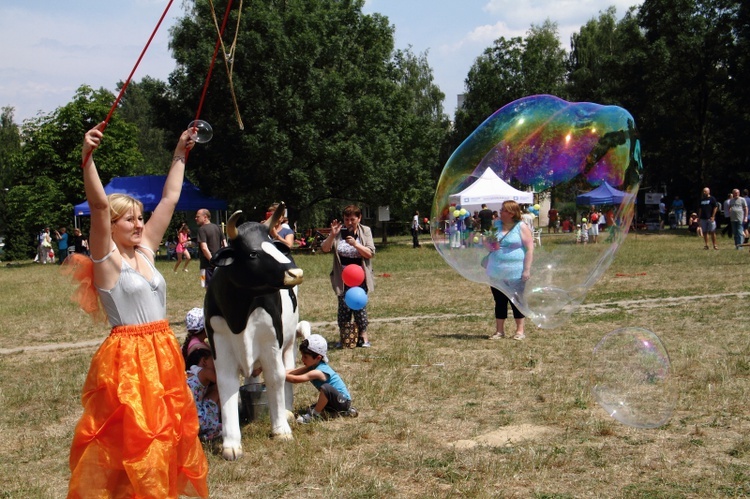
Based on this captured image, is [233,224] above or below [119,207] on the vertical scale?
below

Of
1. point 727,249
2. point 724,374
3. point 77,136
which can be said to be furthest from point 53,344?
point 77,136

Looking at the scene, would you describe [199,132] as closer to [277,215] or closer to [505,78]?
[277,215]

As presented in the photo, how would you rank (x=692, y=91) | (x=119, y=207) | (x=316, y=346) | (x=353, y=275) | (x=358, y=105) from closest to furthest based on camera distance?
(x=119, y=207), (x=316, y=346), (x=353, y=275), (x=358, y=105), (x=692, y=91)

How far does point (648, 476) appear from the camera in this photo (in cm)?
508

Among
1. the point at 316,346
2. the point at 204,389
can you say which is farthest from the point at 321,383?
the point at 204,389

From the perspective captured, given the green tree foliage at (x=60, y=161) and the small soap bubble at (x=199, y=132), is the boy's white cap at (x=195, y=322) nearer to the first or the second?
the small soap bubble at (x=199, y=132)

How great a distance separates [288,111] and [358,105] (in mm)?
3942

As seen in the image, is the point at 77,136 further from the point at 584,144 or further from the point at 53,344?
the point at 584,144

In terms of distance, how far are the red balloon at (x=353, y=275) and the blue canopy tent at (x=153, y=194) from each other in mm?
24794

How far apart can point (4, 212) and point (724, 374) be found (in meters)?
61.9

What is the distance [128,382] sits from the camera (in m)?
3.95

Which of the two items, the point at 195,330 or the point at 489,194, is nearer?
the point at 195,330

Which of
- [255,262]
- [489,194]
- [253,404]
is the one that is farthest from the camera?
[489,194]

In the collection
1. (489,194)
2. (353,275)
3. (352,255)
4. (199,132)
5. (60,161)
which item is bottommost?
(353,275)
